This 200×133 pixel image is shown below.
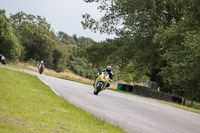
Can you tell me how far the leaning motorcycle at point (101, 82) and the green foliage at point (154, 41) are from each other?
1120cm

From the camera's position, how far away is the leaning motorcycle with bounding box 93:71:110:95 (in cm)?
1781

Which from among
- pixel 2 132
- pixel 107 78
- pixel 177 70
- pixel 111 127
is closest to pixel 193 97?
pixel 177 70

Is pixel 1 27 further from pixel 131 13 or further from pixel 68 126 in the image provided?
pixel 68 126

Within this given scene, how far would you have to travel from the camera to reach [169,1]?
35938 mm

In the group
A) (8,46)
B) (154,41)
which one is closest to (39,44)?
(8,46)

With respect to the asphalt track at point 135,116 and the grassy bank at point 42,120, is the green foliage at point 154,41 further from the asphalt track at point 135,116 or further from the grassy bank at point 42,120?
the grassy bank at point 42,120

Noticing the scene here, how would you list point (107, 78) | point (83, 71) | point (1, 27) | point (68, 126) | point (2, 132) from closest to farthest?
1. point (2, 132)
2. point (68, 126)
3. point (107, 78)
4. point (1, 27)
5. point (83, 71)

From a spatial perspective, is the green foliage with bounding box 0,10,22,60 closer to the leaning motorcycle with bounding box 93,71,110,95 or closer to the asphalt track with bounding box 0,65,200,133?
the leaning motorcycle with bounding box 93,71,110,95

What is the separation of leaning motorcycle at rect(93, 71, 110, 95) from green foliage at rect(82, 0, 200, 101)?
36.7ft

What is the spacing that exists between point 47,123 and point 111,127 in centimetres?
167

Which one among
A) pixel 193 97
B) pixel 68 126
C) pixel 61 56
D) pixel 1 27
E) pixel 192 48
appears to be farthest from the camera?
pixel 61 56

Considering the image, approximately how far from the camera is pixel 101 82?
18.0 metres

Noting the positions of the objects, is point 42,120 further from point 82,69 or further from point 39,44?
point 82,69

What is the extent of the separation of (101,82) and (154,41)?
1424 cm
